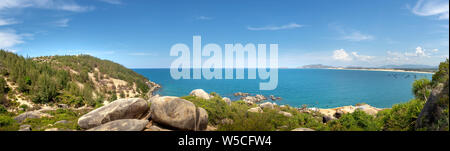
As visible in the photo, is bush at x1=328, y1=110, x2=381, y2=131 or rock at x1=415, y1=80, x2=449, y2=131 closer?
rock at x1=415, y1=80, x2=449, y2=131

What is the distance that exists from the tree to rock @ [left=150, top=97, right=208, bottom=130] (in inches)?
566

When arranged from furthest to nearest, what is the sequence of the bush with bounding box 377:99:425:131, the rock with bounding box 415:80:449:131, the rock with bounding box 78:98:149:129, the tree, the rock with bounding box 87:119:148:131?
the tree
the rock with bounding box 78:98:149:129
the bush with bounding box 377:99:425:131
the rock with bounding box 87:119:148:131
the rock with bounding box 415:80:449:131

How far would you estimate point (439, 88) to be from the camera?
23.2 feet

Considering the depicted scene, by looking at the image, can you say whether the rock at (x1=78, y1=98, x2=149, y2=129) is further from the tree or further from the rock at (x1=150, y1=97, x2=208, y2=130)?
the tree

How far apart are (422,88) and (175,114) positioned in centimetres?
1618

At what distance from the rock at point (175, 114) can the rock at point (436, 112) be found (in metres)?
10.4

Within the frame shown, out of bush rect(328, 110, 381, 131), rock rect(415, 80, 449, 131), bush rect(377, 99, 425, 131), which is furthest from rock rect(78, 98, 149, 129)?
bush rect(377, 99, 425, 131)

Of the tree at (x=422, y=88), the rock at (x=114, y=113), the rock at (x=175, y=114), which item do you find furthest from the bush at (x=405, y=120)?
the rock at (x=114, y=113)

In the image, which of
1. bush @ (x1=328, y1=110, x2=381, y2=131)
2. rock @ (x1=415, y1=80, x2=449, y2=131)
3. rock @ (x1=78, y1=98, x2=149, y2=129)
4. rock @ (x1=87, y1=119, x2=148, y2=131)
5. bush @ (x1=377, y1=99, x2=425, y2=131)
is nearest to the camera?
rock @ (x1=415, y1=80, x2=449, y2=131)

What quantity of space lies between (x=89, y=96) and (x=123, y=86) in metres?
22.4

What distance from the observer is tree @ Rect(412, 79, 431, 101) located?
420 inches

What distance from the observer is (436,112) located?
676 cm

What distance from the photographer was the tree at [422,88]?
10.7 metres
